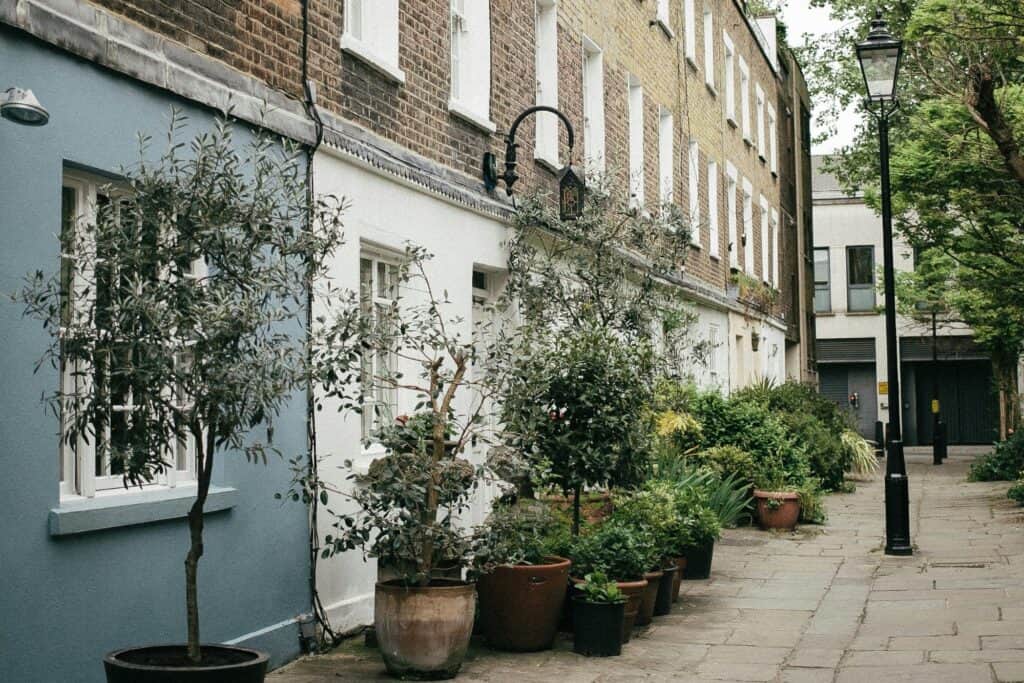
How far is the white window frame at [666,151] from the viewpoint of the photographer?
1988cm

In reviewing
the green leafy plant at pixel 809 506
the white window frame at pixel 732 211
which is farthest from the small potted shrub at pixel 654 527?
the white window frame at pixel 732 211

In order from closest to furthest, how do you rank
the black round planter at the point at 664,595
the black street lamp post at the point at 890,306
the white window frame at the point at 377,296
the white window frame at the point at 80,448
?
the white window frame at the point at 80,448
the white window frame at the point at 377,296
the black round planter at the point at 664,595
the black street lamp post at the point at 890,306

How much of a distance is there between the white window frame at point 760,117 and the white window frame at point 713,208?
6.23m

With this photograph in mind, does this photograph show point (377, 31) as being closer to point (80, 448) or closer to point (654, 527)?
point (654, 527)

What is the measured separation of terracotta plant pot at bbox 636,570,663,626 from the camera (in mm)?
9305

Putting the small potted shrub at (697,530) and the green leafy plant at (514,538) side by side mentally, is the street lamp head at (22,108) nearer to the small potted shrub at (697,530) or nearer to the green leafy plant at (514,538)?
the green leafy plant at (514,538)

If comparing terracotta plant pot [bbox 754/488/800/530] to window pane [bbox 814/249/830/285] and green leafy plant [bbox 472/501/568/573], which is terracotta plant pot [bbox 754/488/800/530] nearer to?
green leafy plant [bbox 472/501/568/573]

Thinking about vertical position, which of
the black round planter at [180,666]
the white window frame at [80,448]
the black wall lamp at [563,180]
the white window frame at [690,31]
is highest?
the white window frame at [690,31]

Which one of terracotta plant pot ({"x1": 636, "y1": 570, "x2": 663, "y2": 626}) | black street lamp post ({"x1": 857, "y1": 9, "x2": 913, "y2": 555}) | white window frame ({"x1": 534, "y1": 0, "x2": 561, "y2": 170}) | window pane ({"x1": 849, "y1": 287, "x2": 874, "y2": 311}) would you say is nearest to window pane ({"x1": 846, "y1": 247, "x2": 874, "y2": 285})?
window pane ({"x1": 849, "y1": 287, "x2": 874, "y2": 311})

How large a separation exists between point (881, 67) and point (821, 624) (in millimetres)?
6572

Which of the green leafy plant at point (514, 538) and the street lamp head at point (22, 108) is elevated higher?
the street lamp head at point (22, 108)

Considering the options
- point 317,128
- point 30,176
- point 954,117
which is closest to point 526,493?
point 317,128

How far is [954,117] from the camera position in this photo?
19.6 meters

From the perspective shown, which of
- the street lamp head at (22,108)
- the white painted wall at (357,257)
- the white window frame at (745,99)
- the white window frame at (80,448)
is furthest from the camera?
the white window frame at (745,99)
